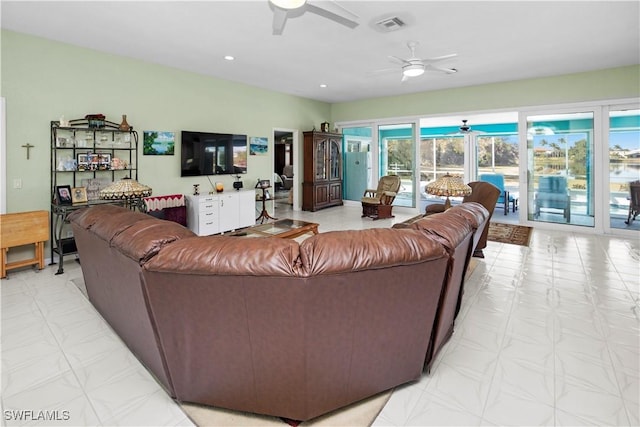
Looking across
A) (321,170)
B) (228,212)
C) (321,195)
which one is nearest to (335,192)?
(321,195)

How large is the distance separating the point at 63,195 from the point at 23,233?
62cm

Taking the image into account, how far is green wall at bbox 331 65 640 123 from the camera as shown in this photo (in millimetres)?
5551

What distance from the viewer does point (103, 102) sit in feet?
15.2

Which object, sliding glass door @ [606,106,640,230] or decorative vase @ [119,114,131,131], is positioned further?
sliding glass door @ [606,106,640,230]

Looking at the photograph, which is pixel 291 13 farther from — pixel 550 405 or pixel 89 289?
pixel 550 405

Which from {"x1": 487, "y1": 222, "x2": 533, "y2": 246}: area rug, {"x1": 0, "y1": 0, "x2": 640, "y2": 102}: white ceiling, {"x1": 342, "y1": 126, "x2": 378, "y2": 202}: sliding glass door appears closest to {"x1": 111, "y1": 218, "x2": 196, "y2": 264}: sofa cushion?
{"x1": 0, "y1": 0, "x2": 640, "y2": 102}: white ceiling

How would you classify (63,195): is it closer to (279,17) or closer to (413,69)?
(279,17)

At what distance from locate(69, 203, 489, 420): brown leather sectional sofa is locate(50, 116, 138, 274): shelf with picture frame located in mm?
3117

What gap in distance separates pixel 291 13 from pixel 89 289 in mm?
2970

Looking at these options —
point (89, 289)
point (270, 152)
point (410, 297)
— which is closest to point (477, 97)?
point (270, 152)

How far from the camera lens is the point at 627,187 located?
5.67 m

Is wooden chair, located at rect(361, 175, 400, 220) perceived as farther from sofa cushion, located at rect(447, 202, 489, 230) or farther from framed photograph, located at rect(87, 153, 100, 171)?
framed photograph, located at rect(87, 153, 100, 171)

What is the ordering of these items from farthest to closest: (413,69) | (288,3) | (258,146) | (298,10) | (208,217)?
1. (258,146)
2. (208,217)
3. (413,69)
4. (298,10)
5. (288,3)

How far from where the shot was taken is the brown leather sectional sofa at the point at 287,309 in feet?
4.51
